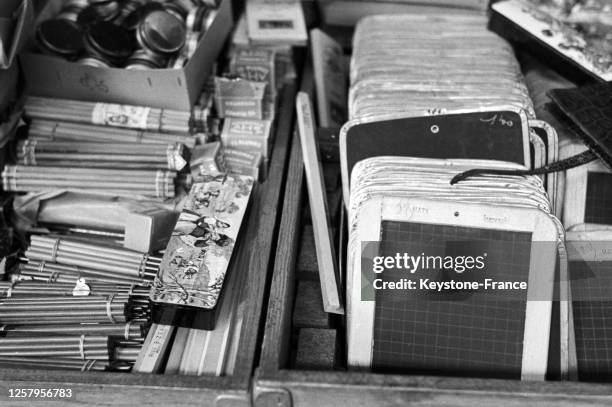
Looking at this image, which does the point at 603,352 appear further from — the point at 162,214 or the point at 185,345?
the point at 162,214

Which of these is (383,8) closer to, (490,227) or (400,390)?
(490,227)

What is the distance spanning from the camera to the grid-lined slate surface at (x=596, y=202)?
134 centimetres

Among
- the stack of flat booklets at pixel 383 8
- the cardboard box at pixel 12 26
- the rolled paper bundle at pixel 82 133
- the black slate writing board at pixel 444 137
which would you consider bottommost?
the rolled paper bundle at pixel 82 133

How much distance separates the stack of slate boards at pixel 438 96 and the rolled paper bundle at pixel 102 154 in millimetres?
398

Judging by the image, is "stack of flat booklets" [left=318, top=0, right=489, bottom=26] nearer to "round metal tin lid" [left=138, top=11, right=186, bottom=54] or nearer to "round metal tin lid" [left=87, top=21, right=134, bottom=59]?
"round metal tin lid" [left=138, top=11, right=186, bottom=54]

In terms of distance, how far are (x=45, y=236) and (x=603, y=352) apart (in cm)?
117

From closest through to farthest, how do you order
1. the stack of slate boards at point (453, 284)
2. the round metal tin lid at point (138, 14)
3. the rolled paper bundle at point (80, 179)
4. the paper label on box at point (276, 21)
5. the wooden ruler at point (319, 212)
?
the stack of slate boards at point (453, 284)
the wooden ruler at point (319, 212)
the rolled paper bundle at point (80, 179)
the round metal tin lid at point (138, 14)
the paper label on box at point (276, 21)

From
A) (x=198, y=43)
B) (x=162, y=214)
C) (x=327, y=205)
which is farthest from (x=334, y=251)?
(x=198, y=43)

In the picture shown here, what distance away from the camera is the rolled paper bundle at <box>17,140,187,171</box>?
1.45 metres

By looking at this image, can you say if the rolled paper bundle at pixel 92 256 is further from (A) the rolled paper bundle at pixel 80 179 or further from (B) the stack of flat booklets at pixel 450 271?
(B) the stack of flat booklets at pixel 450 271

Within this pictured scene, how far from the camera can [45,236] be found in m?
1.41

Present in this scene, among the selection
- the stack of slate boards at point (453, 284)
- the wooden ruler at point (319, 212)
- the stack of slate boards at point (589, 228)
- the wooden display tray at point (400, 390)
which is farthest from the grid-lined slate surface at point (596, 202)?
the wooden ruler at point (319, 212)

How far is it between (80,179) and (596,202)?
3.71 feet

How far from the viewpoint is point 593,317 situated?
1188 millimetres
